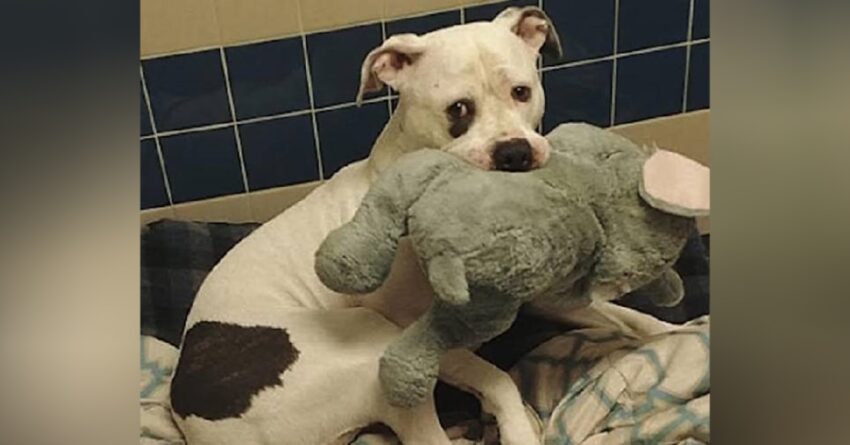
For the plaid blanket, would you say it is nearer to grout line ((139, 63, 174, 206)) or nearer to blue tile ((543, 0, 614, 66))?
grout line ((139, 63, 174, 206))

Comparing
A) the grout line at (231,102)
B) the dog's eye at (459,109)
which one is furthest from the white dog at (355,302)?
the grout line at (231,102)

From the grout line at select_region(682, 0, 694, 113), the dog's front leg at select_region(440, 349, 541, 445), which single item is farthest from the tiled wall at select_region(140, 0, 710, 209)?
the dog's front leg at select_region(440, 349, 541, 445)

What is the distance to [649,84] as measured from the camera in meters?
1.09

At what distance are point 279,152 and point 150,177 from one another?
0.12 meters

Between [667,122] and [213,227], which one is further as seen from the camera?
[213,227]

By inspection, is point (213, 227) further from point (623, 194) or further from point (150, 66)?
point (623, 194)

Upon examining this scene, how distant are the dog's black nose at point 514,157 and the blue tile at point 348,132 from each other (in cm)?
21

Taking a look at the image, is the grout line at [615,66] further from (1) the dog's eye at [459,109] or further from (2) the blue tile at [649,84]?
(1) the dog's eye at [459,109]

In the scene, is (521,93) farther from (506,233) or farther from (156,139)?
(156,139)

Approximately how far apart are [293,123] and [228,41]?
0.30 feet

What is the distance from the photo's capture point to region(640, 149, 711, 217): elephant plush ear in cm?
86

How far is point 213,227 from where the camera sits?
112 centimetres
